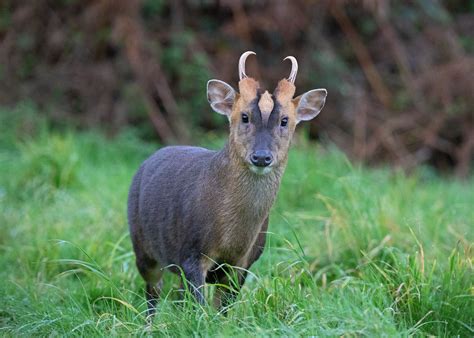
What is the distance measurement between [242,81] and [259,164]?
52cm

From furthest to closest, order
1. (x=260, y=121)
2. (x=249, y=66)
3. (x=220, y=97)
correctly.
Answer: (x=249, y=66) < (x=220, y=97) < (x=260, y=121)

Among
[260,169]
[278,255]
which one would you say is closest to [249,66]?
[278,255]

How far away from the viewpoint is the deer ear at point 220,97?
5.13 m

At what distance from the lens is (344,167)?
8.10m

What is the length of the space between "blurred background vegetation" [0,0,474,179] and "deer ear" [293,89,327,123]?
5870 mm

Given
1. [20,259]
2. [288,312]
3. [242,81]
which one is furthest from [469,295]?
[20,259]

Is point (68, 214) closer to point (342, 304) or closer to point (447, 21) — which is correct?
point (342, 304)

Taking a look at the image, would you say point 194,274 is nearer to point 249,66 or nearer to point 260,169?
point 260,169

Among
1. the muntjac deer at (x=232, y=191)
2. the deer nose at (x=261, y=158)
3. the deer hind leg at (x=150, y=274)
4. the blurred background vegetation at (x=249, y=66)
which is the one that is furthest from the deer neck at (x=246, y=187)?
the blurred background vegetation at (x=249, y=66)

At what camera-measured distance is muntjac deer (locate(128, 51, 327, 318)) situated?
481cm

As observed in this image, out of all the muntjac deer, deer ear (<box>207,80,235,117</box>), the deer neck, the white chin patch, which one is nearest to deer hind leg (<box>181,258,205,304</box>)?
the muntjac deer

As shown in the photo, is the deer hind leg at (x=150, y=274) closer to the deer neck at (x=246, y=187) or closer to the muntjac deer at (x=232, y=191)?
the muntjac deer at (x=232, y=191)

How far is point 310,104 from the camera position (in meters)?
5.24

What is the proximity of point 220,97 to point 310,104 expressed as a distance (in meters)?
0.51
